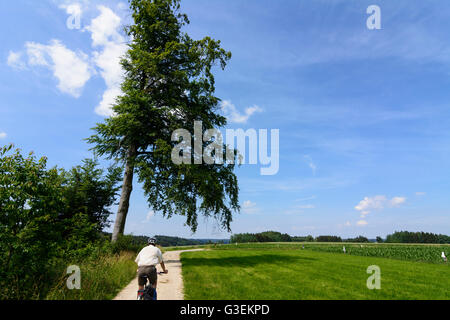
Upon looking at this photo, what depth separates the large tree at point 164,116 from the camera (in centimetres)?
1795

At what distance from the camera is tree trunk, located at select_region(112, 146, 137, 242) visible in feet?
59.9

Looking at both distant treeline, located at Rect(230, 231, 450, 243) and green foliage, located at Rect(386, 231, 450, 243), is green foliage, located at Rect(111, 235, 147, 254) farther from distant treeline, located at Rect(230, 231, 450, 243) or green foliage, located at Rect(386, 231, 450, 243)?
green foliage, located at Rect(386, 231, 450, 243)

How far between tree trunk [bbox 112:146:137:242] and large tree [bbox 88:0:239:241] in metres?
0.07

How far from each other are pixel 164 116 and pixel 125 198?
7.17 metres

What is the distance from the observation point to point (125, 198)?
18.9 m

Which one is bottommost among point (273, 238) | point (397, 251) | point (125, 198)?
point (273, 238)

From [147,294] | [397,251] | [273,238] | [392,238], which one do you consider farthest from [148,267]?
[392,238]

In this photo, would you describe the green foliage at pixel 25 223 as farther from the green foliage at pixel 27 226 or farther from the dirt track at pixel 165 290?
the dirt track at pixel 165 290

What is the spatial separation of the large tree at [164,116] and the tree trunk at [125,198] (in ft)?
0.23

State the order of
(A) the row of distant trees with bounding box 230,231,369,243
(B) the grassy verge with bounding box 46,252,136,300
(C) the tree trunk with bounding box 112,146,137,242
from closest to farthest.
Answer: (B) the grassy verge with bounding box 46,252,136,300, (C) the tree trunk with bounding box 112,146,137,242, (A) the row of distant trees with bounding box 230,231,369,243

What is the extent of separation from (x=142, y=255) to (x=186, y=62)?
17.6 metres

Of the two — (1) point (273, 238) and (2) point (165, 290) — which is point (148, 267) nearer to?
(2) point (165, 290)

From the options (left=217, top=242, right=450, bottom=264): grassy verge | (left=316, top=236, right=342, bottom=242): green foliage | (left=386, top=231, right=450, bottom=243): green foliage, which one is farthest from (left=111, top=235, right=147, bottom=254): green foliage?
(left=386, top=231, right=450, bottom=243): green foliage
